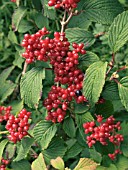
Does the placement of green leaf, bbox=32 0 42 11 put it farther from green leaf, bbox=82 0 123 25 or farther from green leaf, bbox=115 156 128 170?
green leaf, bbox=115 156 128 170

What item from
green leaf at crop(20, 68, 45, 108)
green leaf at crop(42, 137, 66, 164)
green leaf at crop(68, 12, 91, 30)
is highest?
green leaf at crop(68, 12, 91, 30)

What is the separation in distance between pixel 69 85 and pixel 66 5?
0.28m

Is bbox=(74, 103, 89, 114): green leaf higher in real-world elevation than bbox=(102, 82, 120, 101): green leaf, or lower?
lower

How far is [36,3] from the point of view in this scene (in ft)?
5.82

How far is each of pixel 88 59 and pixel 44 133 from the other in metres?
0.35

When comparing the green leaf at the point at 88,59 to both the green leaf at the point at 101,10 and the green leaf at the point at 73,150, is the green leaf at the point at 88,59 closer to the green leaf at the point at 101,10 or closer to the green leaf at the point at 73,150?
the green leaf at the point at 101,10

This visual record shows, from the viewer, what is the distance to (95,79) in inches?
55.3

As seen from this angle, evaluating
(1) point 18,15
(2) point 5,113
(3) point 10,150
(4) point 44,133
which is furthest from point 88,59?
(3) point 10,150

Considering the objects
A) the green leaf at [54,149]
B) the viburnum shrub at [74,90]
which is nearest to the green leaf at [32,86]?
the viburnum shrub at [74,90]

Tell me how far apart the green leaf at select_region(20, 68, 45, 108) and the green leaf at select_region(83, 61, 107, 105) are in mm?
160

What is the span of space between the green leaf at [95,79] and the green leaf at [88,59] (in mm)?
58

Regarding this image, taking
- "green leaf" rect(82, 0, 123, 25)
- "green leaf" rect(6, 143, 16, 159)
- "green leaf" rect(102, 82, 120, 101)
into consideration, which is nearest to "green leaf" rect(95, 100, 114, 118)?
"green leaf" rect(102, 82, 120, 101)

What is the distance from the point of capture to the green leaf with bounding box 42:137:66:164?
5.55 feet

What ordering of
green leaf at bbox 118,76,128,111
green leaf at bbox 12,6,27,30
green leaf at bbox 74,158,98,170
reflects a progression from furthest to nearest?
1. green leaf at bbox 12,6,27,30
2. green leaf at bbox 118,76,128,111
3. green leaf at bbox 74,158,98,170
